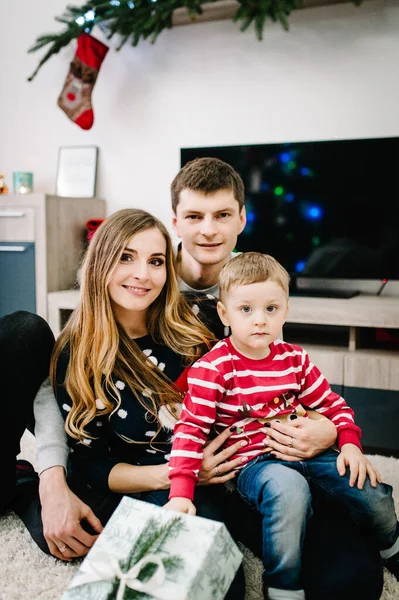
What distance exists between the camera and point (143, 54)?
2943 mm

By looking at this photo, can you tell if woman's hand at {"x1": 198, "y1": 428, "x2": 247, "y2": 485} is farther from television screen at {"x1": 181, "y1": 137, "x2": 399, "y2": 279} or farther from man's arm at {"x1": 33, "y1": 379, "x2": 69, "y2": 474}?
television screen at {"x1": 181, "y1": 137, "x2": 399, "y2": 279}

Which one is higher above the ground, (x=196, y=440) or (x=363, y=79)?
(x=363, y=79)

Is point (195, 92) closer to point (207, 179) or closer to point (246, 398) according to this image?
point (207, 179)

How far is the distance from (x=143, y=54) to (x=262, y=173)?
971 millimetres

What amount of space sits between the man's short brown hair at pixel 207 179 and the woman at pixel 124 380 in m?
0.28

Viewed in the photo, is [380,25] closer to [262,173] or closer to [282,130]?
[282,130]

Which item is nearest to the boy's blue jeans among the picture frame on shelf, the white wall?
the white wall

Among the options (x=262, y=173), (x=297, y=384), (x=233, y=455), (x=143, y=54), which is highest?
(x=143, y=54)

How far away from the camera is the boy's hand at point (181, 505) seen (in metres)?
1.00

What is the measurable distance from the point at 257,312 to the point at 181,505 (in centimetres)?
39

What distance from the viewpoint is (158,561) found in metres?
0.85

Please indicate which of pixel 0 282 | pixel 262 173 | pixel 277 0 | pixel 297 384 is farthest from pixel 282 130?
pixel 297 384

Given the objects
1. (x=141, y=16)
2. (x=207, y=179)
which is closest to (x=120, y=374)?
(x=207, y=179)

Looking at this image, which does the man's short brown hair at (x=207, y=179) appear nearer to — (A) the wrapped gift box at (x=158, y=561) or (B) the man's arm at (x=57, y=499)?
(B) the man's arm at (x=57, y=499)
